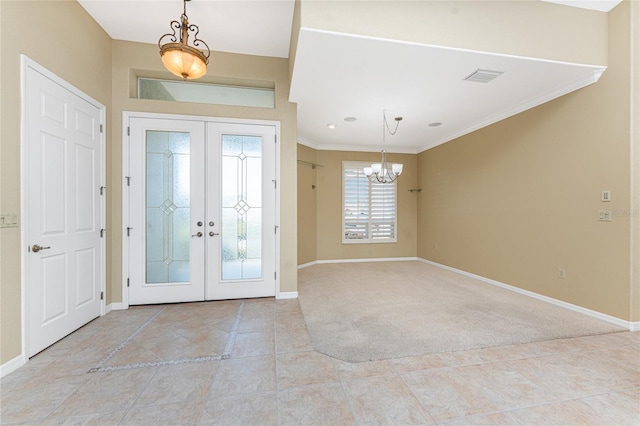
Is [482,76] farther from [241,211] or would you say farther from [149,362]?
[149,362]

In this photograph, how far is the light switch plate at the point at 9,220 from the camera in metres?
1.97

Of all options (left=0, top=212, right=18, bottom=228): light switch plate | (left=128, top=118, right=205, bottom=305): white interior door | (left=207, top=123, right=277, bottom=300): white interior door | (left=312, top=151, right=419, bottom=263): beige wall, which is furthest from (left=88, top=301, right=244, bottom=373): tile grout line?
(left=312, top=151, right=419, bottom=263): beige wall

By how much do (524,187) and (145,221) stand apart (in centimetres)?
554

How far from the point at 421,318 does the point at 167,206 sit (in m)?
3.54

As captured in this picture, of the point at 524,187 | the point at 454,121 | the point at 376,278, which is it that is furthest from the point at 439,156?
the point at 376,278

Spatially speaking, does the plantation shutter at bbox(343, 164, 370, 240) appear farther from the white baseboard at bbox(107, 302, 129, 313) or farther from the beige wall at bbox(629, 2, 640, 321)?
the white baseboard at bbox(107, 302, 129, 313)

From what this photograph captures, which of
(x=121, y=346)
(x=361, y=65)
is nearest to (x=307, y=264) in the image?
(x=121, y=346)

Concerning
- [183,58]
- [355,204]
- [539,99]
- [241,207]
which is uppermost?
[539,99]

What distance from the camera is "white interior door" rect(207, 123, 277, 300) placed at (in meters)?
3.54

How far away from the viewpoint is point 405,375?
199cm

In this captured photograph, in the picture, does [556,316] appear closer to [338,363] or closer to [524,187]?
[524,187]

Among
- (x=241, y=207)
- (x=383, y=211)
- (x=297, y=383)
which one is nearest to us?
(x=297, y=383)

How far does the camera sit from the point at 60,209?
253cm

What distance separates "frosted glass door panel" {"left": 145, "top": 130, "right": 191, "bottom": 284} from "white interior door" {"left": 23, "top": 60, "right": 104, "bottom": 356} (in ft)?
1.66
